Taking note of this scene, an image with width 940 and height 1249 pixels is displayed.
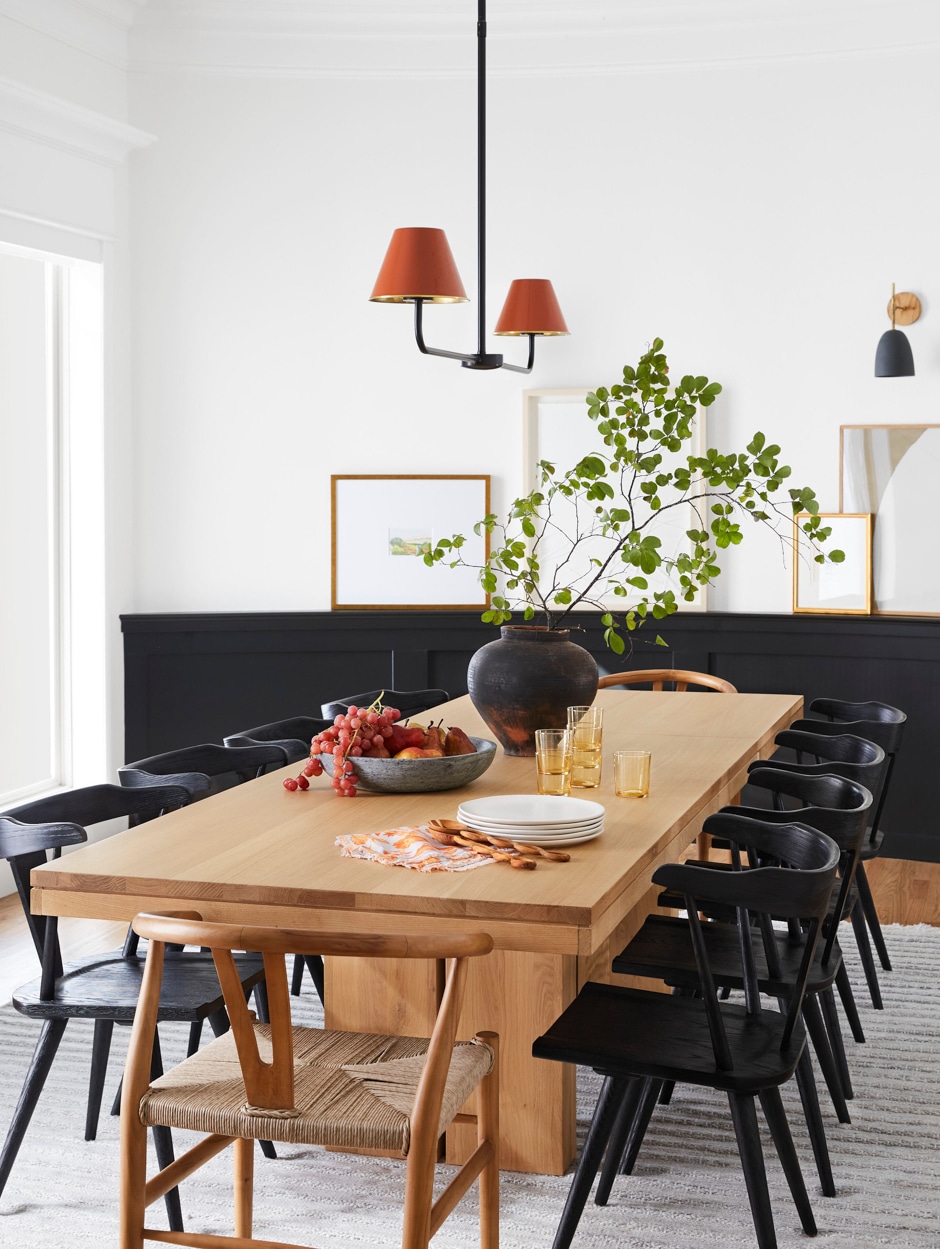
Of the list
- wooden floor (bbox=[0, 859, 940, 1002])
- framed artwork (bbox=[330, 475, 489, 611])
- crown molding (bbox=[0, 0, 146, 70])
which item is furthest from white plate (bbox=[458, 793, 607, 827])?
crown molding (bbox=[0, 0, 146, 70])

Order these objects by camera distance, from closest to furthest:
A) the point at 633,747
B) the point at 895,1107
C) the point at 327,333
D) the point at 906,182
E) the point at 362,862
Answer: the point at 362,862 < the point at 895,1107 < the point at 633,747 < the point at 906,182 < the point at 327,333

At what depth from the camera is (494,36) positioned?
209 inches

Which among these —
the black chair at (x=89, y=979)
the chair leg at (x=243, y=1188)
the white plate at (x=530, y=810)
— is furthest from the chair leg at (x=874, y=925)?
the chair leg at (x=243, y=1188)

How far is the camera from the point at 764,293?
207 inches

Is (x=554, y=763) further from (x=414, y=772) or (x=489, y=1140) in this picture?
(x=489, y=1140)

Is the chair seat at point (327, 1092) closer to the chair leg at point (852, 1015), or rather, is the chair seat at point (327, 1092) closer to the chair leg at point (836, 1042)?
the chair leg at point (836, 1042)

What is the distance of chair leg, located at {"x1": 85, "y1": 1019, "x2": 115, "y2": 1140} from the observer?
2.85 metres

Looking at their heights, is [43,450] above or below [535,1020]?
above

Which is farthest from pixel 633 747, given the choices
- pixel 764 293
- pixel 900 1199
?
pixel 764 293

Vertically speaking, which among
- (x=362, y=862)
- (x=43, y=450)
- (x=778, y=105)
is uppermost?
(x=778, y=105)

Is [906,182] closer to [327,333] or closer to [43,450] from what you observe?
[327,333]

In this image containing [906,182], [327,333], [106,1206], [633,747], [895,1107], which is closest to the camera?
[106,1206]

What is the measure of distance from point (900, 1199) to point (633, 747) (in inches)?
44.8

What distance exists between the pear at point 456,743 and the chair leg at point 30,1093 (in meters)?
0.92
